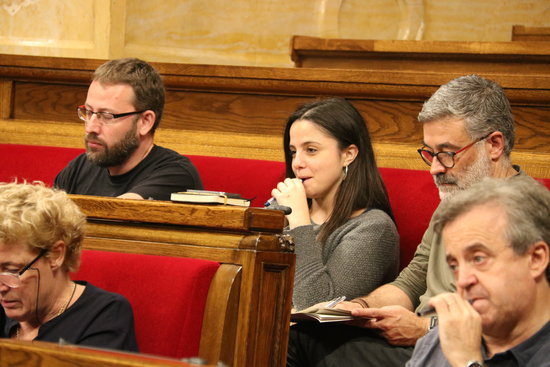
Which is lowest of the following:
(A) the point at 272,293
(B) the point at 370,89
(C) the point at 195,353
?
(C) the point at 195,353

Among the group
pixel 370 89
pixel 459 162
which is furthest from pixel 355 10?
pixel 459 162

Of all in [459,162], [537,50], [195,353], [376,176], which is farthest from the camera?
[537,50]

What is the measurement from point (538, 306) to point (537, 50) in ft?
5.41

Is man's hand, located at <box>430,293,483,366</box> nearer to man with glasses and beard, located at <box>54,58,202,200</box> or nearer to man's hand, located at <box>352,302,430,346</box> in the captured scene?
man's hand, located at <box>352,302,430,346</box>

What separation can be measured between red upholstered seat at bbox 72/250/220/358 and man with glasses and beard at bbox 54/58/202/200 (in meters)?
0.58

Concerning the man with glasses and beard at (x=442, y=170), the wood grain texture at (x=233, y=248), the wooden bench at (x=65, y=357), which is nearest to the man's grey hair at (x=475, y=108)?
the man with glasses and beard at (x=442, y=170)

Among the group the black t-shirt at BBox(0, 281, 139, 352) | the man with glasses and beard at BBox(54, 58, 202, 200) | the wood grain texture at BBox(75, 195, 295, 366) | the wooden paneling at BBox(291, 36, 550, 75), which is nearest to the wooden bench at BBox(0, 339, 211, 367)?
the black t-shirt at BBox(0, 281, 139, 352)

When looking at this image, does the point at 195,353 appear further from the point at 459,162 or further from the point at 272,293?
the point at 459,162

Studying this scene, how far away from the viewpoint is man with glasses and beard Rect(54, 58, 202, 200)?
1.91 meters

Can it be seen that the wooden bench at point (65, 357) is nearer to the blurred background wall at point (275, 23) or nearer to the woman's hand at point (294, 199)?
the woman's hand at point (294, 199)

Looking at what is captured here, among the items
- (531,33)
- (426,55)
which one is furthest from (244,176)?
(531,33)

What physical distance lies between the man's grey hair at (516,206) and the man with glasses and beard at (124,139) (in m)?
0.95

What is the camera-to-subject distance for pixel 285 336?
1.29 metres

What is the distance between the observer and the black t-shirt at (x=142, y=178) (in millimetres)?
1854
